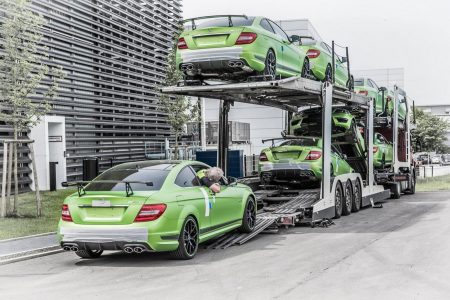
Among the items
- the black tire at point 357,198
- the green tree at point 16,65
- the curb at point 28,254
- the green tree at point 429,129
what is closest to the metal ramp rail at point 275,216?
the black tire at point 357,198

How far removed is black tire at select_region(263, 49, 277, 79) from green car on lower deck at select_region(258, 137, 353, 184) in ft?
8.02

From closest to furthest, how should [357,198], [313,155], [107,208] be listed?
[107,208] → [313,155] → [357,198]

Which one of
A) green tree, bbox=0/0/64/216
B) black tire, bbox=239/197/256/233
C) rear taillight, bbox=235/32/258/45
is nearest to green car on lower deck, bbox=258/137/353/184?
black tire, bbox=239/197/256/233

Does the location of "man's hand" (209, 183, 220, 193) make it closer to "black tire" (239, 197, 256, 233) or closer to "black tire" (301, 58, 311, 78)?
"black tire" (239, 197, 256, 233)

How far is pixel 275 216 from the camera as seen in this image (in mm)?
12047

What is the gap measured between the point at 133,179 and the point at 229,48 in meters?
3.50

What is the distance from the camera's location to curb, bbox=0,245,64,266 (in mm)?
9352

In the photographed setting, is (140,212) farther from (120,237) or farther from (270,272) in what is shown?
(270,272)

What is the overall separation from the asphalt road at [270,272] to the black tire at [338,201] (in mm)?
2542

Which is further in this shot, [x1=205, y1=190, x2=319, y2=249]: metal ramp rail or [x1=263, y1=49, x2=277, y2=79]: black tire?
[x1=263, y1=49, x2=277, y2=79]: black tire

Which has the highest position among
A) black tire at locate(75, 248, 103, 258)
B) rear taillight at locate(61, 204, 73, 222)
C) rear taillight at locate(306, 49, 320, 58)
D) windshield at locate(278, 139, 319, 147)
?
rear taillight at locate(306, 49, 320, 58)

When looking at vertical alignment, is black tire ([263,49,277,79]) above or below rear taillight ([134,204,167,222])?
above

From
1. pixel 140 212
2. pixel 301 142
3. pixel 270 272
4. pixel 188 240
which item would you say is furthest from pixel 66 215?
pixel 301 142

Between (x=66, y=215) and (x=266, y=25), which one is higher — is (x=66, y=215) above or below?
below
